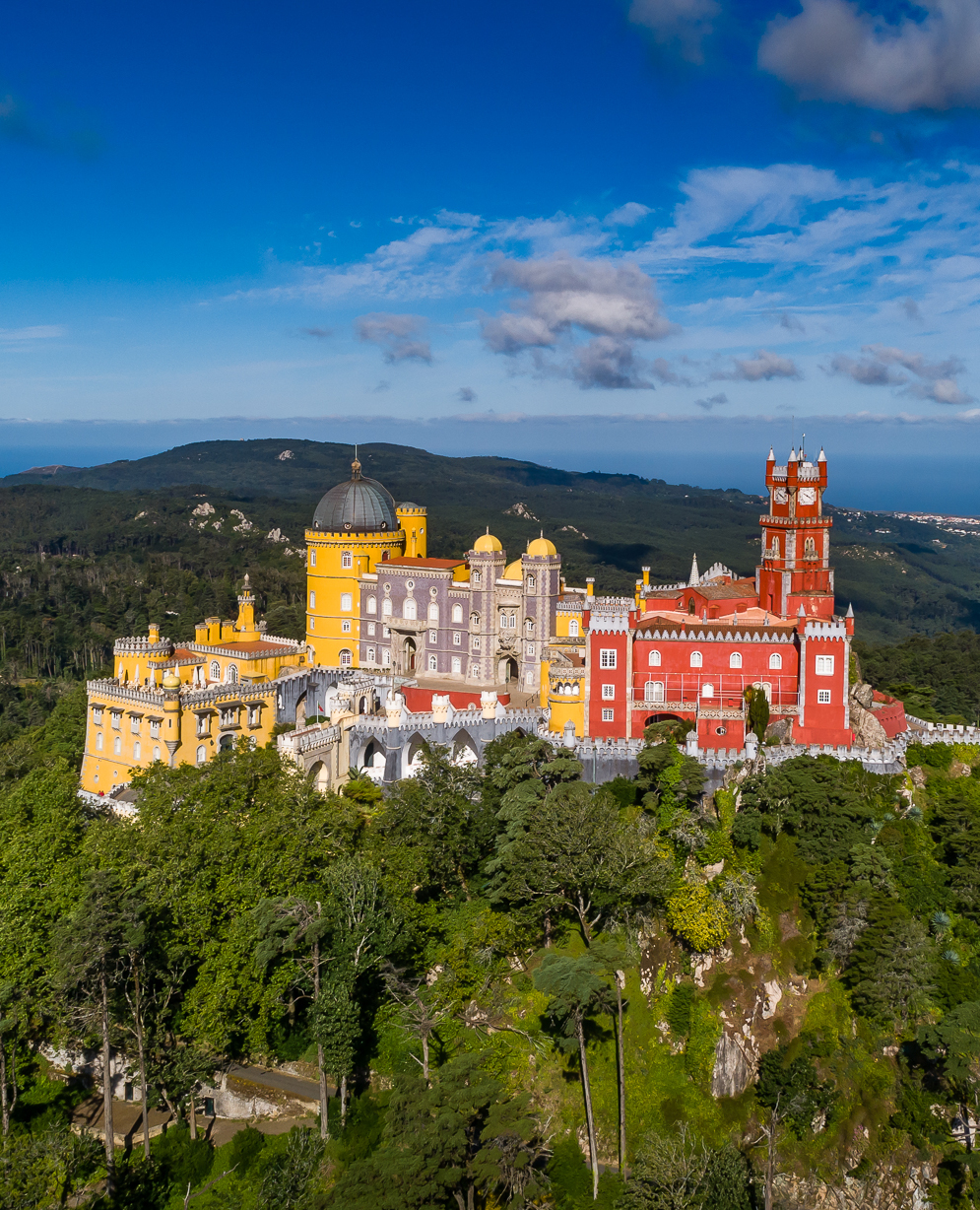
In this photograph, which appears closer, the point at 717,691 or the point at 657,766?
the point at 657,766

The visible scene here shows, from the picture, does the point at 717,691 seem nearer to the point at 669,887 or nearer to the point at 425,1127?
the point at 669,887

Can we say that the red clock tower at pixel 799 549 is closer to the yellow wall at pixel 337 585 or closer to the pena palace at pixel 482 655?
the pena palace at pixel 482 655

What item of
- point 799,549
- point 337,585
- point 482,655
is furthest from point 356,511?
point 799,549

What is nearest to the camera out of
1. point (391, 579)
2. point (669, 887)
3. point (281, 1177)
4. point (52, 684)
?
point (281, 1177)

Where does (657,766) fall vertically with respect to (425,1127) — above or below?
above

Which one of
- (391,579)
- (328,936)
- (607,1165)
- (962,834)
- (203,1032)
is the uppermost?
(391,579)

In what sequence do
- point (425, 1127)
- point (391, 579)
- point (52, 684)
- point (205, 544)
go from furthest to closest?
point (205, 544) < point (52, 684) < point (391, 579) < point (425, 1127)

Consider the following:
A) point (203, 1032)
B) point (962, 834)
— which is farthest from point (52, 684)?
point (962, 834)

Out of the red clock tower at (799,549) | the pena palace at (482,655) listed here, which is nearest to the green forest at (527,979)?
the pena palace at (482,655)
